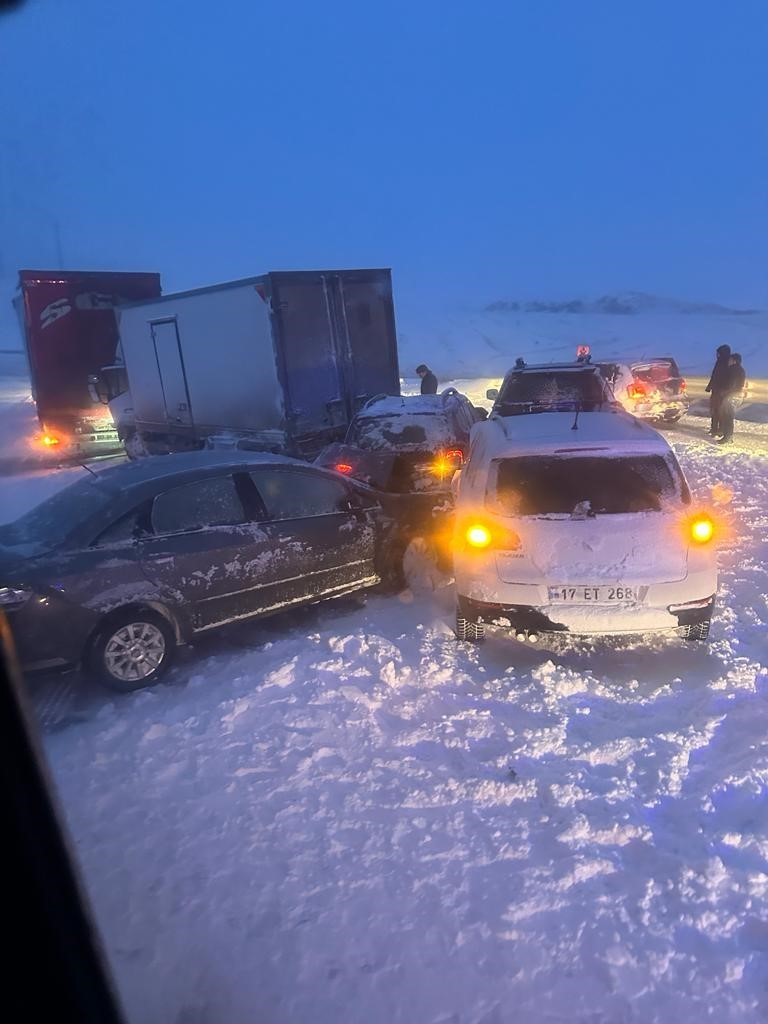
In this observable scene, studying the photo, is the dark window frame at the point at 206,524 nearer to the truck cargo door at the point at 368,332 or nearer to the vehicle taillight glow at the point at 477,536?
the vehicle taillight glow at the point at 477,536

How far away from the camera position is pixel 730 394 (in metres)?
13.5

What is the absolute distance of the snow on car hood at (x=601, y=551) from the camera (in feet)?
16.0

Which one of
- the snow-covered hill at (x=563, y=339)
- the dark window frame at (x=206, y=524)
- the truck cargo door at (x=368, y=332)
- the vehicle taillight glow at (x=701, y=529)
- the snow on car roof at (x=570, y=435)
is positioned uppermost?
the truck cargo door at (x=368, y=332)

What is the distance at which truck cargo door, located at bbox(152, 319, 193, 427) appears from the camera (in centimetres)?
1231

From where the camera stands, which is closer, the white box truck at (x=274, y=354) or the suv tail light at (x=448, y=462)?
the suv tail light at (x=448, y=462)

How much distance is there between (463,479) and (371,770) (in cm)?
260

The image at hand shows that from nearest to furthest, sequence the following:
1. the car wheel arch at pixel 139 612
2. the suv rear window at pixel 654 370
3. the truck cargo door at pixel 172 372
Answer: the car wheel arch at pixel 139 612 < the truck cargo door at pixel 172 372 < the suv rear window at pixel 654 370

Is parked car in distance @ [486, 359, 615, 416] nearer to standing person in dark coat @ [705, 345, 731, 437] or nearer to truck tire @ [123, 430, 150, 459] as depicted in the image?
standing person in dark coat @ [705, 345, 731, 437]

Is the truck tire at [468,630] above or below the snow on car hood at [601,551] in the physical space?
below

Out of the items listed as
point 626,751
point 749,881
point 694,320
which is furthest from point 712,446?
point 694,320

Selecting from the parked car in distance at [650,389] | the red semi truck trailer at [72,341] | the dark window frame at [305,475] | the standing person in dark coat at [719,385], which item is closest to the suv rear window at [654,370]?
the parked car in distance at [650,389]

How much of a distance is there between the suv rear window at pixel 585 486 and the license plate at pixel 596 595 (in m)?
0.51

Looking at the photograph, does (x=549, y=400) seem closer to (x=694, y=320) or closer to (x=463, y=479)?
(x=463, y=479)

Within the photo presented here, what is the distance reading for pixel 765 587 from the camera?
6.45 metres
